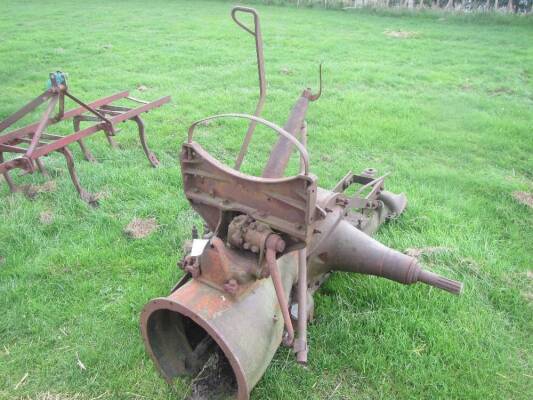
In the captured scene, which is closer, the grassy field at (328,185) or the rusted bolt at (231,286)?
the rusted bolt at (231,286)

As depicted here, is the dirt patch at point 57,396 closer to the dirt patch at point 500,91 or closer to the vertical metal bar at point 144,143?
the vertical metal bar at point 144,143

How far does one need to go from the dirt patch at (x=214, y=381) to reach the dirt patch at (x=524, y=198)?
3350mm

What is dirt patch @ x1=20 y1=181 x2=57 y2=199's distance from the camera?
4.50 metres

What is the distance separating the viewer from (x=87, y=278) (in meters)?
3.47

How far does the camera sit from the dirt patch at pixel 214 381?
247 cm

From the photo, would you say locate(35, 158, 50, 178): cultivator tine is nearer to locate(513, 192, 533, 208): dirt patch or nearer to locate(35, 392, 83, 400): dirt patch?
locate(35, 392, 83, 400): dirt patch

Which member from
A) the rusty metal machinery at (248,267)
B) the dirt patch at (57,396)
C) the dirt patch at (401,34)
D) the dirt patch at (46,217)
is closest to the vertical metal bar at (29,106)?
the dirt patch at (46,217)

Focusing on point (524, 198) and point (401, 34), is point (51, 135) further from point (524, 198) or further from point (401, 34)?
point (401, 34)

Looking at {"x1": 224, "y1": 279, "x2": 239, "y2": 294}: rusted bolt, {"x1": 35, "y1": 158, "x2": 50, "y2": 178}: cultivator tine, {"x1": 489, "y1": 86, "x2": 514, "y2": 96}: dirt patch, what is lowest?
{"x1": 35, "y1": 158, "x2": 50, "y2": 178}: cultivator tine

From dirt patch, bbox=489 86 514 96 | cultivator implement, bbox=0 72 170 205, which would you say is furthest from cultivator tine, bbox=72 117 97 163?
dirt patch, bbox=489 86 514 96

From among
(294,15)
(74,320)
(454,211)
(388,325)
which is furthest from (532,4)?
(74,320)

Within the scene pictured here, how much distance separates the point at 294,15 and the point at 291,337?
14.0 m

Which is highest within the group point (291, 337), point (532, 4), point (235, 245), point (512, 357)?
point (532, 4)

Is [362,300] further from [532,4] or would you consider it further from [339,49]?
[532,4]
